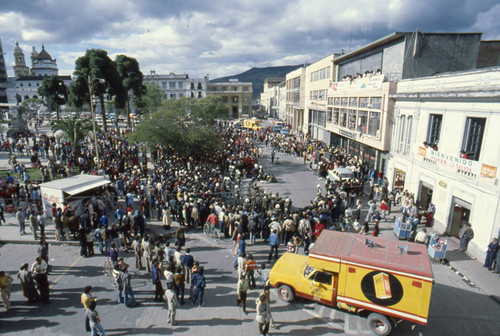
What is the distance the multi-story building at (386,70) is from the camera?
2197 centimetres

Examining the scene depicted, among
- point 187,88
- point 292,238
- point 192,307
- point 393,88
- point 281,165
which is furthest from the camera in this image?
point 187,88

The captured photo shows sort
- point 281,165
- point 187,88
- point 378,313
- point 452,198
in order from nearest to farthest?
1. point 378,313
2. point 452,198
3. point 281,165
4. point 187,88

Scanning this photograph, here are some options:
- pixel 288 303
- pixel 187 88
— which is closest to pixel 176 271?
pixel 288 303

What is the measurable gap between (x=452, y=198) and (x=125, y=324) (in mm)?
15520

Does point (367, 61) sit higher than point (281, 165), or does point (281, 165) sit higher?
point (367, 61)

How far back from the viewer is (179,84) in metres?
91.7

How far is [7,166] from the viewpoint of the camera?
2622cm

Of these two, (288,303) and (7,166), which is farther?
(7,166)

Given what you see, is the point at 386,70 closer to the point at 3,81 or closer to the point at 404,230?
the point at 404,230

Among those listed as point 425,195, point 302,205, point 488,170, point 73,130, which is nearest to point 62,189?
point 302,205

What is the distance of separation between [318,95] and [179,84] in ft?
195

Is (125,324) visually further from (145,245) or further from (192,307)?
(145,245)

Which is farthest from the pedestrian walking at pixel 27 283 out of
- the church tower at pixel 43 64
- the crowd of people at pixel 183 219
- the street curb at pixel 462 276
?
the church tower at pixel 43 64

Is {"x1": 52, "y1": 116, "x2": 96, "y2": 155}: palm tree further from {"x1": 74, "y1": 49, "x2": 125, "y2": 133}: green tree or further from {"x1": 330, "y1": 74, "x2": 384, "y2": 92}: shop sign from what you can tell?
{"x1": 330, "y1": 74, "x2": 384, "y2": 92}: shop sign
